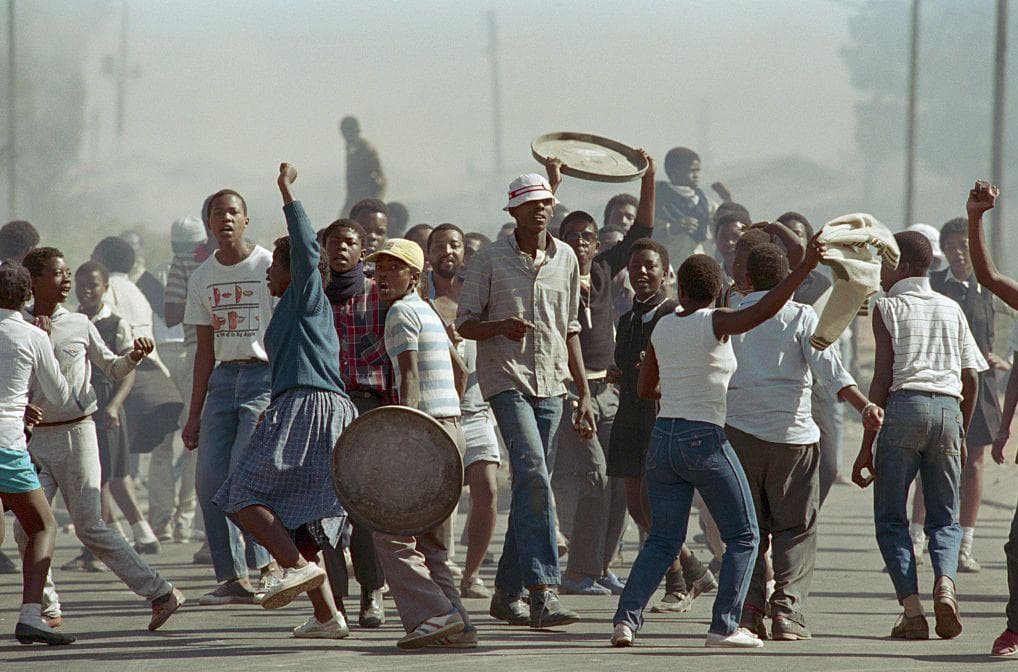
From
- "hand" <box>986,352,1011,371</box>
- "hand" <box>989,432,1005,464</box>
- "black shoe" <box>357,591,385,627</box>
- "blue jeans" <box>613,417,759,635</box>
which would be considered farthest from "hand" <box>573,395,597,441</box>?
"hand" <box>986,352,1011,371</box>

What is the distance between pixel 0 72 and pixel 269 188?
47.0m

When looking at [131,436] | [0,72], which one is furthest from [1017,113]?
[131,436]

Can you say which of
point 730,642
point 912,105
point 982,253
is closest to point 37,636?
point 730,642

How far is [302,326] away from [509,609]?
1.76 meters

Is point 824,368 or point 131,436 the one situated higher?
point 824,368

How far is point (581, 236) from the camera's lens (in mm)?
9828

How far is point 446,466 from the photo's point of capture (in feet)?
23.5

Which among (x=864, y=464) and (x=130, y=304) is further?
(x=130, y=304)

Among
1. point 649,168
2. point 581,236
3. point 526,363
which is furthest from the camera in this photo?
point 581,236

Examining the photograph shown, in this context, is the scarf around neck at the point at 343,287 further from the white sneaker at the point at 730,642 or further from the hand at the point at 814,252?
the white sneaker at the point at 730,642

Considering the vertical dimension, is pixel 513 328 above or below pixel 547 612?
above

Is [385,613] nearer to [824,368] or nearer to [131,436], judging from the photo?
[824,368]

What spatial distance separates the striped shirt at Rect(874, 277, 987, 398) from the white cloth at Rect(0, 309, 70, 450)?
12.9 feet

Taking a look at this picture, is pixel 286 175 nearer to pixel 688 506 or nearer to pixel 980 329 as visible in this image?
pixel 688 506
